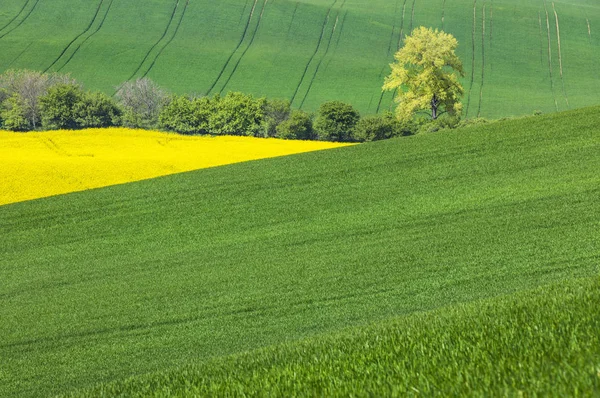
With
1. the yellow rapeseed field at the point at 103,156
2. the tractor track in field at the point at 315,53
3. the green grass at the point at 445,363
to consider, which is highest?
the green grass at the point at 445,363

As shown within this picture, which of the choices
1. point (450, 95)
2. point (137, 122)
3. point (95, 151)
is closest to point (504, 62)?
point (450, 95)

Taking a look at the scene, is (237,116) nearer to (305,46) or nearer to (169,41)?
(305,46)

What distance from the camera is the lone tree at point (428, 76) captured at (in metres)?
52.5

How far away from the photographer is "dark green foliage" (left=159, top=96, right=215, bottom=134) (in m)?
57.6

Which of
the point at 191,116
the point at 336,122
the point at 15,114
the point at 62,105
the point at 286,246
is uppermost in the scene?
the point at 286,246

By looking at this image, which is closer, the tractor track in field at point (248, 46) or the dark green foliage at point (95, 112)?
the dark green foliage at point (95, 112)

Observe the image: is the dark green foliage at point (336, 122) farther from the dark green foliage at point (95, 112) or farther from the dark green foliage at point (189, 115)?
the dark green foliage at point (95, 112)

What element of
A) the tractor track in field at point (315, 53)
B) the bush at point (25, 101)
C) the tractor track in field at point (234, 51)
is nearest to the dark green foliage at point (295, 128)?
the bush at point (25, 101)

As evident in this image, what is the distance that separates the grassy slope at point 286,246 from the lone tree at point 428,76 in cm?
2141

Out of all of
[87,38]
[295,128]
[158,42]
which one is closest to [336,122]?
[295,128]

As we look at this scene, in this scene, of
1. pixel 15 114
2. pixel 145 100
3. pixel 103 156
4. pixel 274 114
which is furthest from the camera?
pixel 145 100

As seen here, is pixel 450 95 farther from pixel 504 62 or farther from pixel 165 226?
pixel 504 62

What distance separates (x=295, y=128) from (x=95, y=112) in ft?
46.5

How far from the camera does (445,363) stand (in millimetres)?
4887
